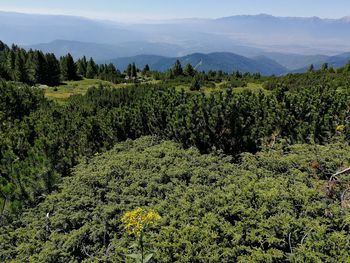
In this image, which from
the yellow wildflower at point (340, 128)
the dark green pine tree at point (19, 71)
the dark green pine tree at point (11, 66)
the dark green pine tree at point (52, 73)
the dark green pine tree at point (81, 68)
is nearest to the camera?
the yellow wildflower at point (340, 128)

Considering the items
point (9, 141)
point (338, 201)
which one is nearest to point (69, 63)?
point (9, 141)

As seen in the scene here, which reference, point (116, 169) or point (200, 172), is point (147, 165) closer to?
point (116, 169)

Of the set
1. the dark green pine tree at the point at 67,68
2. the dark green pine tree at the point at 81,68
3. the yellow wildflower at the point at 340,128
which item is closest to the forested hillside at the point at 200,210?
the yellow wildflower at the point at 340,128

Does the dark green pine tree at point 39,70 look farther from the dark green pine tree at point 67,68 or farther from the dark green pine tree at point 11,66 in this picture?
the dark green pine tree at point 67,68

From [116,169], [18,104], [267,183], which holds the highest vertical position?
[267,183]

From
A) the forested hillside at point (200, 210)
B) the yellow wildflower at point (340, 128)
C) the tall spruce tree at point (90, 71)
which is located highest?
the yellow wildflower at point (340, 128)

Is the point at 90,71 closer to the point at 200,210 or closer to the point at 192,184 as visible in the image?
the point at 192,184

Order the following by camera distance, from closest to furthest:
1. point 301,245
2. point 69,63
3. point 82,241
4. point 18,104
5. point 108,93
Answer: point 301,245 → point 82,241 → point 18,104 → point 108,93 → point 69,63
